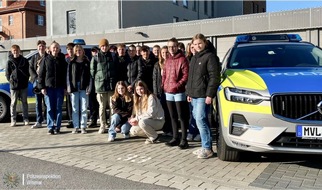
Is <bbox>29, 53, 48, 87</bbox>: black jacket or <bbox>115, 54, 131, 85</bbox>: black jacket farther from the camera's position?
<bbox>29, 53, 48, 87</bbox>: black jacket

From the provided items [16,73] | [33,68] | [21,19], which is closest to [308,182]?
[33,68]

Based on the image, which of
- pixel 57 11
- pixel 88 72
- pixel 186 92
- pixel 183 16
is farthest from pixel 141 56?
pixel 183 16

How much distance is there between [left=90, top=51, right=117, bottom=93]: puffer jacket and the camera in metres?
7.64

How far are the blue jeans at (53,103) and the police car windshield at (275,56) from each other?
393 centimetres

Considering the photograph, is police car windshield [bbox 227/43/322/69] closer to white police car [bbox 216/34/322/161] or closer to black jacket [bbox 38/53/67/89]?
white police car [bbox 216/34/322/161]

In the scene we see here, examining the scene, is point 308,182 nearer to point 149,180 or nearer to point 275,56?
point 149,180

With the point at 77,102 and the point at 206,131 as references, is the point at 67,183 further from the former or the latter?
the point at 77,102

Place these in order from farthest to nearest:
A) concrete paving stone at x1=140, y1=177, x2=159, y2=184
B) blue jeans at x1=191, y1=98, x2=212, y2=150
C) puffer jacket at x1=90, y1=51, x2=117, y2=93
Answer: puffer jacket at x1=90, y1=51, x2=117, y2=93
blue jeans at x1=191, y1=98, x2=212, y2=150
concrete paving stone at x1=140, y1=177, x2=159, y2=184

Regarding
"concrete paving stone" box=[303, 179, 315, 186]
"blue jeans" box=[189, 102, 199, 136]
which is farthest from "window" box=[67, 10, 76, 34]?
"concrete paving stone" box=[303, 179, 315, 186]

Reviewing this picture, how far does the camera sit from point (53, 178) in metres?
4.72

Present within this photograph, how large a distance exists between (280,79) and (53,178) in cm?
321

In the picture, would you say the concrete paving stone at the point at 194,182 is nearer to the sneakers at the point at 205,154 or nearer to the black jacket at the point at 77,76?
the sneakers at the point at 205,154

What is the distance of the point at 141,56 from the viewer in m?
7.71

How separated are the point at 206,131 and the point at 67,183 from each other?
2248 mm
